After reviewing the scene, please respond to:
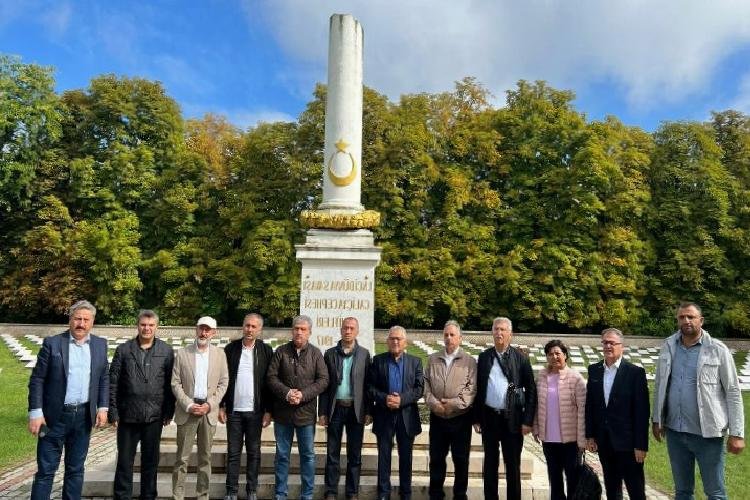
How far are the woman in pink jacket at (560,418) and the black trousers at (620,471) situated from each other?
173mm

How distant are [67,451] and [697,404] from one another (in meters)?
4.78

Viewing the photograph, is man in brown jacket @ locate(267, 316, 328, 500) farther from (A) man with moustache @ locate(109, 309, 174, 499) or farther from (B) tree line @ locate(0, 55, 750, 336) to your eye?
(B) tree line @ locate(0, 55, 750, 336)

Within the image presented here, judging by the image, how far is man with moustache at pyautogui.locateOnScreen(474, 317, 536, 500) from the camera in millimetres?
4523

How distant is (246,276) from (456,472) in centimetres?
1479

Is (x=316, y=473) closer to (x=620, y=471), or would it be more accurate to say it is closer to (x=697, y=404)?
(x=620, y=471)

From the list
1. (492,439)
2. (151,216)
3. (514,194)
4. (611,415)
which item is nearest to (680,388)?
(611,415)

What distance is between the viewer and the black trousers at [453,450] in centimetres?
471

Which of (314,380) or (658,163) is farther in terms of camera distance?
(658,163)

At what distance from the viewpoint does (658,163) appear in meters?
20.2

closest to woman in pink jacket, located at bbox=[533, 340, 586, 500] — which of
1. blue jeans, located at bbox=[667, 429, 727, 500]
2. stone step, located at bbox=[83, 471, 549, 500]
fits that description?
blue jeans, located at bbox=[667, 429, 727, 500]

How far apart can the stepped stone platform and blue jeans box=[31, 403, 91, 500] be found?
32.9 inches

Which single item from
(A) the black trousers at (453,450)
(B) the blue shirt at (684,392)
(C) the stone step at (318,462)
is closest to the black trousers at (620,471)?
(B) the blue shirt at (684,392)

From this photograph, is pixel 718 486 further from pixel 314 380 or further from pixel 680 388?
pixel 314 380

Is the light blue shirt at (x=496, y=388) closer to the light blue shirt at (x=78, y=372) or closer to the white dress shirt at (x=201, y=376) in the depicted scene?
the white dress shirt at (x=201, y=376)
